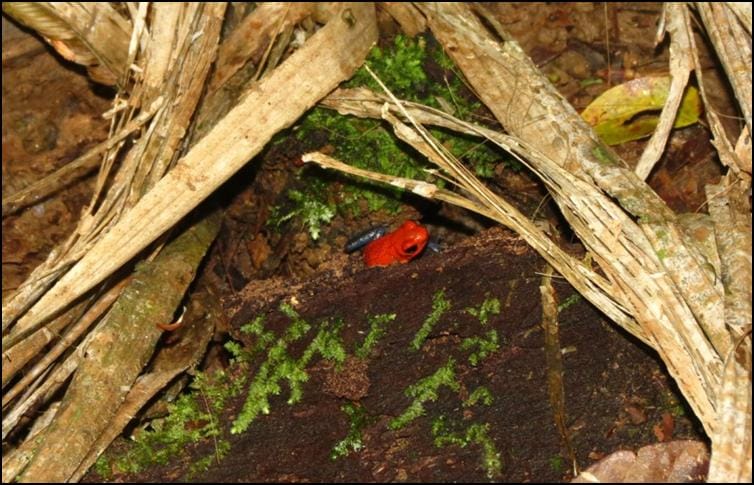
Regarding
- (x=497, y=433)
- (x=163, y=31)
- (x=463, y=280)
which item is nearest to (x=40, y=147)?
(x=163, y=31)

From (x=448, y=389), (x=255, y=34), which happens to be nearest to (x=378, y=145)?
(x=255, y=34)

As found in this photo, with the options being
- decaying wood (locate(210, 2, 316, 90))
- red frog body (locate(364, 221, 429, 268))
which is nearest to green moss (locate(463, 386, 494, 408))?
red frog body (locate(364, 221, 429, 268))

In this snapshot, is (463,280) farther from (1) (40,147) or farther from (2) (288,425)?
(1) (40,147)

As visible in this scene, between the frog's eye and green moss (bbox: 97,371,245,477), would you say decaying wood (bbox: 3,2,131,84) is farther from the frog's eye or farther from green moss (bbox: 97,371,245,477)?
green moss (bbox: 97,371,245,477)

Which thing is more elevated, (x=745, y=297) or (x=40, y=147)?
(x=40, y=147)

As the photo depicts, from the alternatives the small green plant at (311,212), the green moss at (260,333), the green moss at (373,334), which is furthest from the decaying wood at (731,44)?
the green moss at (260,333)

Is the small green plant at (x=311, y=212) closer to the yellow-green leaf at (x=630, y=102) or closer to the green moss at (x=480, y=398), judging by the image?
the green moss at (x=480, y=398)
